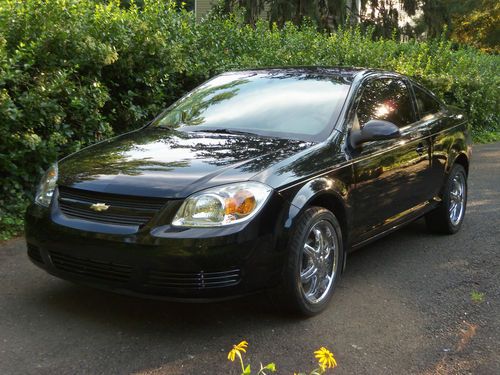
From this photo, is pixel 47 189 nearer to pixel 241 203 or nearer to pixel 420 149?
pixel 241 203

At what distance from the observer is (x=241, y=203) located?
3.46 metres

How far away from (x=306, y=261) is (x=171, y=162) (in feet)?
3.51

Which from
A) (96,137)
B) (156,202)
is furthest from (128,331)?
(96,137)

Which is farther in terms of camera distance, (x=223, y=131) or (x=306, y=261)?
(x=223, y=131)

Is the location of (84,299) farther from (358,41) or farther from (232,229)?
(358,41)

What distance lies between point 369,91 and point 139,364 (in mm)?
2891

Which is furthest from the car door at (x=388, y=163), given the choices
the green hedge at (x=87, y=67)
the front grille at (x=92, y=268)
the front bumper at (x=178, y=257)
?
the green hedge at (x=87, y=67)

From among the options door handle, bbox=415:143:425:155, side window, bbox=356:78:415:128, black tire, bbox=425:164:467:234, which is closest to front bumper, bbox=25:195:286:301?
side window, bbox=356:78:415:128

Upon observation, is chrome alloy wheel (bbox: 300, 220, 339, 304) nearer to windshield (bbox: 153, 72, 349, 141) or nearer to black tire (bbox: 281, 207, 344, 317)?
black tire (bbox: 281, 207, 344, 317)

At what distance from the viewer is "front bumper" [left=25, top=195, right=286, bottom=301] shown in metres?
3.33

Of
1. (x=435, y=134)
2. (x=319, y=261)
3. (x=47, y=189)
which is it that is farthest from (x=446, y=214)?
(x=47, y=189)

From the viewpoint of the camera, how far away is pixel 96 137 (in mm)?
6836

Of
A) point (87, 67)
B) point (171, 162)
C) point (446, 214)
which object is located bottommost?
point (446, 214)

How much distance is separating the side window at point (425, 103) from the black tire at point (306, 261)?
2152 millimetres
